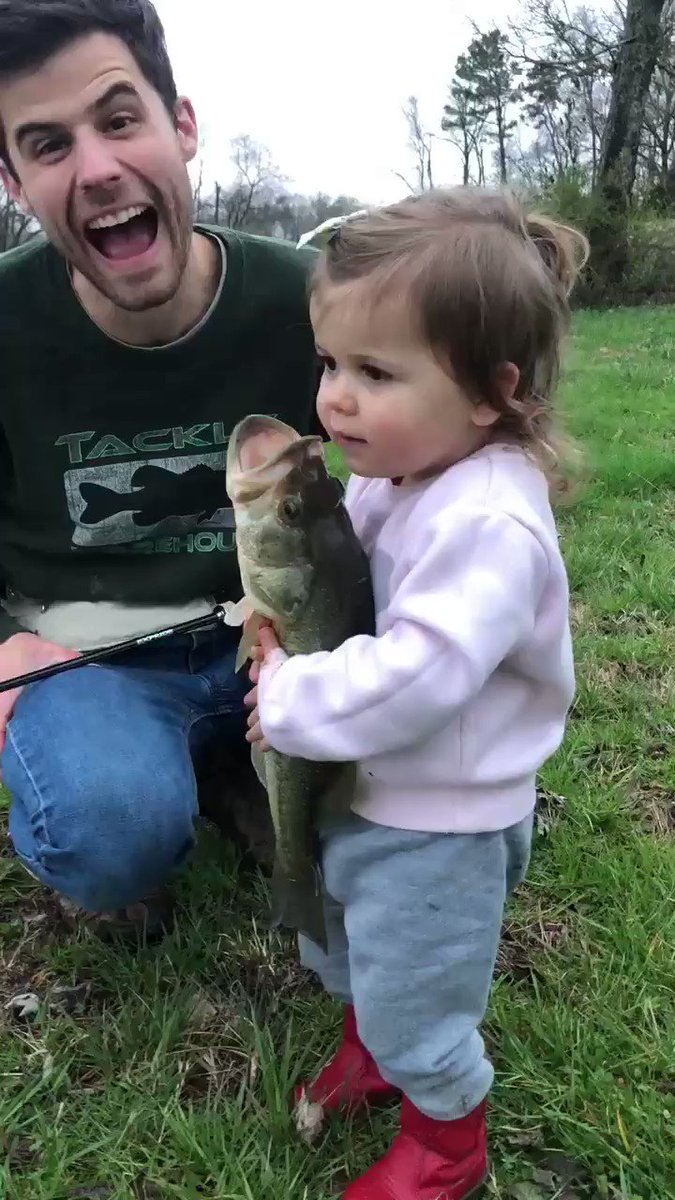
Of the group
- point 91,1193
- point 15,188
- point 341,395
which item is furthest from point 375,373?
Answer: point 91,1193

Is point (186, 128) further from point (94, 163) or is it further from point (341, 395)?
point (341, 395)

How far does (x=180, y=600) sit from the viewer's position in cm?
290

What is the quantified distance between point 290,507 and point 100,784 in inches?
39.1

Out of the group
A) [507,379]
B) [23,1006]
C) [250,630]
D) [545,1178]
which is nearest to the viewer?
[507,379]

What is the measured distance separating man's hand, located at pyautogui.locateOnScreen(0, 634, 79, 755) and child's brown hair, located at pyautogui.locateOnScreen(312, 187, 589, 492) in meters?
1.36

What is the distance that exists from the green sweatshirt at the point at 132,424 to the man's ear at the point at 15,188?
135 mm

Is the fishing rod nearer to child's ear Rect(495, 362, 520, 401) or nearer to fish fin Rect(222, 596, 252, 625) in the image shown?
fish fin Rect(222, 596, 252, 625)

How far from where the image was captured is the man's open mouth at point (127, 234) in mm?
2471

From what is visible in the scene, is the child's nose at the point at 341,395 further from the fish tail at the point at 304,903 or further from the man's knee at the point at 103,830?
the man's knee at the point at 103,830

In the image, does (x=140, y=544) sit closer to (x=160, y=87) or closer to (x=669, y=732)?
(x=160, y=87)

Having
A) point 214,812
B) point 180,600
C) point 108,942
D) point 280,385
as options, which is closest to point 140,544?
point 180,600

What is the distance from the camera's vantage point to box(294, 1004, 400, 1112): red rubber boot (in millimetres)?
2275

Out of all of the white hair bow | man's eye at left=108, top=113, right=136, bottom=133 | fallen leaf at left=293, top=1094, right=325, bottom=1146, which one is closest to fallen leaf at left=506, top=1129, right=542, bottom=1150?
fallen leaf at left=293, top=1094, right=325, bottom=1146

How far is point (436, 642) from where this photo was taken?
1648 millimetres
